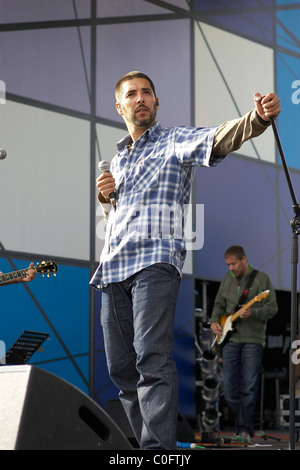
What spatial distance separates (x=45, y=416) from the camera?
5.84 feet

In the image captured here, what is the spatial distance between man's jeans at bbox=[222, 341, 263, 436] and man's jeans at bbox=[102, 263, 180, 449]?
3797 millimetres

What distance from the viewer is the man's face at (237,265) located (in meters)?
6.70

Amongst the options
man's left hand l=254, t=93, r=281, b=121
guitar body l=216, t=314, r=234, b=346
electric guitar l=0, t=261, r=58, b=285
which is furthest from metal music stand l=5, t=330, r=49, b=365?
man's left hand l=254, t=93, r=281, b=121

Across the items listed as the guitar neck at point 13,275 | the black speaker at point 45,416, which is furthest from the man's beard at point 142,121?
the guitar neck at point 13,275

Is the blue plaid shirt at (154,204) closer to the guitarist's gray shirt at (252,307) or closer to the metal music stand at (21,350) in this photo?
the metal music stand at (21,350)

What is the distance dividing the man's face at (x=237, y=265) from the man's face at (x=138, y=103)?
3.89m

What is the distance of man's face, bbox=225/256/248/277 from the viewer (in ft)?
22.0

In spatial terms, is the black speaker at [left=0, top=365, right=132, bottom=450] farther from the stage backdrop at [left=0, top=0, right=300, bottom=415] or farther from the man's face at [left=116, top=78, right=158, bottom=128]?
the stage backdrop at [left=0, top=0, right=300, bottom=415]

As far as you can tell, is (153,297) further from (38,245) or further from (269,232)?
(269,232)

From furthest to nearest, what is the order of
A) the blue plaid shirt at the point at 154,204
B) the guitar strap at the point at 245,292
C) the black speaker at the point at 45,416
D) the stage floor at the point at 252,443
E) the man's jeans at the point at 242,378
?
the guitar strap at the point at 245,292, the man's jeans at the point at 242,378, the stage floor at the point at 252,443, the blue plaid shirt at the point at 154,204, the black speaker at the point at 45,416

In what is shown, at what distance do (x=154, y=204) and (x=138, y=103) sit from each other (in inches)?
17.4

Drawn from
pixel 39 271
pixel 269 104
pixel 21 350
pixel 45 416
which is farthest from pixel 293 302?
pixel 39 271
